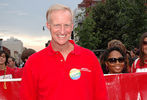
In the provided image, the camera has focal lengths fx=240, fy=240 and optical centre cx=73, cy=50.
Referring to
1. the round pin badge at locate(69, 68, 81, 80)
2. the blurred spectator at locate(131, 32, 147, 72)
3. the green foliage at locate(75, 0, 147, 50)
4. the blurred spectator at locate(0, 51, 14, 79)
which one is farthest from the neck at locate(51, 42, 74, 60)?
the green foliage at locate(75, 0, 147, 50)

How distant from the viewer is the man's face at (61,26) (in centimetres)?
218

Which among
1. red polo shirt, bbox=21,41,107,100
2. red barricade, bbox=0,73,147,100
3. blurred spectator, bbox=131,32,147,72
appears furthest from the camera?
blurred spectator, bbox=131,32,147,72

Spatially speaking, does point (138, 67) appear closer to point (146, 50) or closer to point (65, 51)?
point (146, 50)

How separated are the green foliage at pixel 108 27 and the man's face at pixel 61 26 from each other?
2005cm

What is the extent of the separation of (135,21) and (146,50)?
17.2 meters

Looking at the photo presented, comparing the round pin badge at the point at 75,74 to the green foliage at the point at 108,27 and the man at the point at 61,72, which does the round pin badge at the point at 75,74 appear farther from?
the green foliage at the point at 108,27

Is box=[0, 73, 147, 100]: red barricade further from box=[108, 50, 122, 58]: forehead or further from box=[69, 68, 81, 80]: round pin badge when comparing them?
box=[69, 68, 81, 80]: round pin badge

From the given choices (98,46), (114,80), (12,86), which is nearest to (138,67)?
(114,80)

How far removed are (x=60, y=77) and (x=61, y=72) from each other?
5 cm

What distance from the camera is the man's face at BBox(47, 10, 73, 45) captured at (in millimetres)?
2180

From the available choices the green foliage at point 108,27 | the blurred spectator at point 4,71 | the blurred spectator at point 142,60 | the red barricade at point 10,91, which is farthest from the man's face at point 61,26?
the green foliage at point 108,27

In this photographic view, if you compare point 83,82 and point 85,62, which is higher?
point 85,62

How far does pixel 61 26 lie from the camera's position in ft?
7.22

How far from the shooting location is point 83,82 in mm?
2195
